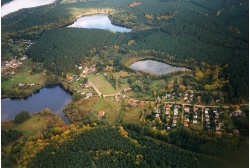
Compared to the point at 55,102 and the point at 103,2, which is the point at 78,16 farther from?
the point at 55,102

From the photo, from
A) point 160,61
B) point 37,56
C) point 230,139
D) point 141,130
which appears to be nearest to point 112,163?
point 141,130

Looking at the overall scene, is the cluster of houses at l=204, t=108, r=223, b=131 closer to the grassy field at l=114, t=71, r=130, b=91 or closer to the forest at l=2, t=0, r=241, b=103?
the forest at l=2, t=0, r=241, b=103

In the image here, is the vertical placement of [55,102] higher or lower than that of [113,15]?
lower

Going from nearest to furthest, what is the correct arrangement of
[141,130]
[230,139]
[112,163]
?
1. [112,163]
2. [230,139]
3. [141,130]

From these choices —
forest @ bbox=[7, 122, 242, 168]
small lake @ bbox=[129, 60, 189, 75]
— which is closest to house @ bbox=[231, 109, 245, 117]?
forest @ bbox=[7, 122, 242, 168]

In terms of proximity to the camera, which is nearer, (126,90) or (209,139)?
(209,139)

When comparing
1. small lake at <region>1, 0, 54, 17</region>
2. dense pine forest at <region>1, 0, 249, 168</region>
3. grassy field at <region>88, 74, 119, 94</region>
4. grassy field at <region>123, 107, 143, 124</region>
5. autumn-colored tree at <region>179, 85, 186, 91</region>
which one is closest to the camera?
dense pine forest at <region>1, 0, 249, 168</region>

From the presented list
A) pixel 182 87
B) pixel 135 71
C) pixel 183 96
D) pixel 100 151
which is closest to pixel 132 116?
pixel 183 96
